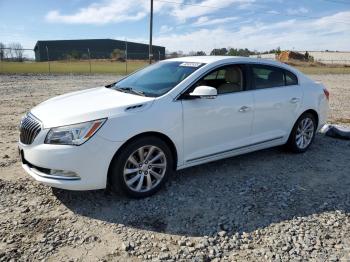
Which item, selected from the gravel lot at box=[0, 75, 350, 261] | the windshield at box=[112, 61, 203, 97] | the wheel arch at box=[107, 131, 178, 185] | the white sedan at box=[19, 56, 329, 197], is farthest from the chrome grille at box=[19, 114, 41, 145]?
the windshield at box=[112, 61, 203, 97]

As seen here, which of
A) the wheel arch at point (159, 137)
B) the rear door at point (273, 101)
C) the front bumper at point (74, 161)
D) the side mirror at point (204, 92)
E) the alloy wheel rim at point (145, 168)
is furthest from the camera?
the rear door at point (273, 101)

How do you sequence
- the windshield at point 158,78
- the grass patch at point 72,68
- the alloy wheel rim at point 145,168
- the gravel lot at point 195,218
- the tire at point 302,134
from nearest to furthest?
the gravel lot at point 195,218
the alloy wheel rim at point 145,168
the windshield at point 158,78
the tire at point 302,134
the grass patch at point 72,68

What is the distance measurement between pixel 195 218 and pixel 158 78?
6.72ft

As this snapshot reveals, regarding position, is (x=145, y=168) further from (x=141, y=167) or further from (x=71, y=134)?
(x=71, y=134)

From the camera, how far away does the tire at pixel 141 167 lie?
12.8 ft

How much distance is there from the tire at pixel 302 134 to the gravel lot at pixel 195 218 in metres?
0.62

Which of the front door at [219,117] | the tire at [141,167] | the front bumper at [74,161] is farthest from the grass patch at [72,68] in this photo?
the front bumper at [74,161]

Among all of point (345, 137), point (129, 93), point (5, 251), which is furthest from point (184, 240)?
point (345, 137)

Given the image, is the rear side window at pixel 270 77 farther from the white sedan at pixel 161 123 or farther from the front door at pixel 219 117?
the front door at pixel 219 117

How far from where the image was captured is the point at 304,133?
19.7 ft

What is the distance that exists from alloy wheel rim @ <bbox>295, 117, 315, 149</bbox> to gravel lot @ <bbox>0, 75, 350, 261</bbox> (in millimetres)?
737

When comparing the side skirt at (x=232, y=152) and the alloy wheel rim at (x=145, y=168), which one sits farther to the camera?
the side skirt at (x=232, y=152)

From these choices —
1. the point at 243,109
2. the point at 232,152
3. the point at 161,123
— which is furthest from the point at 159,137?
the point at 243,109

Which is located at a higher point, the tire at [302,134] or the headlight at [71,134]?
the headlight at [71,134]
